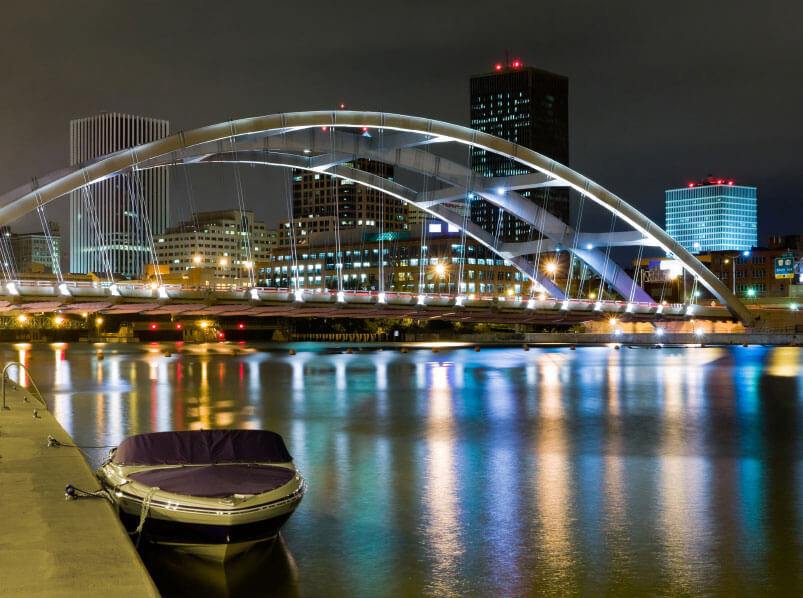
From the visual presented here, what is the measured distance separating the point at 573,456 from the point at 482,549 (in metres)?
11.0

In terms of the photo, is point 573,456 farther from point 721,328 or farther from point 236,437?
point 721,328

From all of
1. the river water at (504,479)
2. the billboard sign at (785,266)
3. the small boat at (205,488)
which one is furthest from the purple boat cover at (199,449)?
the billboard sign at (785,266)

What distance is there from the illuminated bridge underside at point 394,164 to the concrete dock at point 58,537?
55.5 meters

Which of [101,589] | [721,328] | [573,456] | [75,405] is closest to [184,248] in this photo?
[721,328]

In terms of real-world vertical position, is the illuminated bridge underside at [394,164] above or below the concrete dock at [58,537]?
above

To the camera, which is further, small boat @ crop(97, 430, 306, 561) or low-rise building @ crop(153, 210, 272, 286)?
low-rise building @ crop(153, 210, 272, 286)

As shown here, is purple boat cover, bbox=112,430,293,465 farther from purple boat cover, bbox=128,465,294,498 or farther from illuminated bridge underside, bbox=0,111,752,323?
illuminated bridge underside, bbox=0,111,752,323

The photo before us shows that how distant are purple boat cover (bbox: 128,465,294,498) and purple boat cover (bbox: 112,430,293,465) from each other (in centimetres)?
29

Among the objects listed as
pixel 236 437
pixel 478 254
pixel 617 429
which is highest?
pixel 478 254

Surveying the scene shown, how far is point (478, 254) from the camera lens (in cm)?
16900

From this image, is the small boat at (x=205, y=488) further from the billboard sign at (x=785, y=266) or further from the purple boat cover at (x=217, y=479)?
the billboard sign at (x=785, y=266)

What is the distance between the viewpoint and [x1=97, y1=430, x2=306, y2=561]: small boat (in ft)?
44.5

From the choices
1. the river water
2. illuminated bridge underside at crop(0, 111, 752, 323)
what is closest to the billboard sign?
illuminated bridge underside at crop(0, 111, 752, 323)

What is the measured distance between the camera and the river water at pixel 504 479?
13852 millimetres
